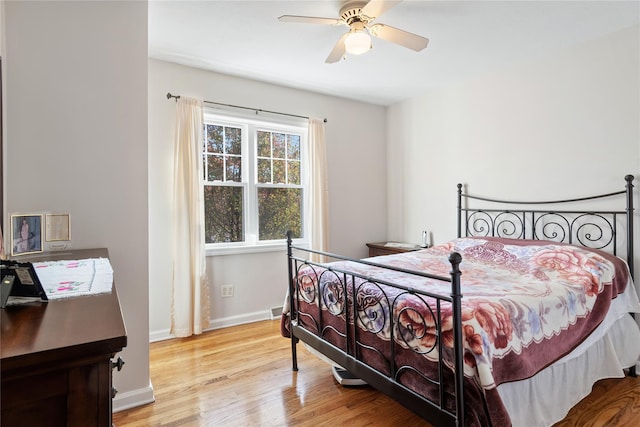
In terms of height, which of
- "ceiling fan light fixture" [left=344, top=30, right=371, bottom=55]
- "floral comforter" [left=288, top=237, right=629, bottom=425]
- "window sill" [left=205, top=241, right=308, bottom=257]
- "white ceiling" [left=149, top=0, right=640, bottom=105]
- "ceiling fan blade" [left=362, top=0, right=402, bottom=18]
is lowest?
"floral comforter" [left=288, top=237, right=629, bottom=425]

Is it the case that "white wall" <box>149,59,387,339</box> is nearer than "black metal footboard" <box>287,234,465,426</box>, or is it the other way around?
"black metal footboard" <box>287,234,465,426</box>

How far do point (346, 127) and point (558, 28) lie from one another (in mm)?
2283

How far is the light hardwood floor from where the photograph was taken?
191 centimetres

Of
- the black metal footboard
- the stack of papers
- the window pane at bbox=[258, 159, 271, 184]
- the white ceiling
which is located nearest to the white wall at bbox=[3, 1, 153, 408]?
the stack of papers

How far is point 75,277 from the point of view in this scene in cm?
131

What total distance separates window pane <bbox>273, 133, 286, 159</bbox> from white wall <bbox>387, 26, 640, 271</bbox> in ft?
5.11

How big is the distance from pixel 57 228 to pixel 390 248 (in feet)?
10.3

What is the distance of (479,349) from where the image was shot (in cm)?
136

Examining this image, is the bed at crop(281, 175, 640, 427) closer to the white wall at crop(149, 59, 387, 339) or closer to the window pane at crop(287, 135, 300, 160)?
the white wall at crop(149, 59, 387, 339)

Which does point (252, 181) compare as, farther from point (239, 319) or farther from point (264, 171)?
point (239, 319)

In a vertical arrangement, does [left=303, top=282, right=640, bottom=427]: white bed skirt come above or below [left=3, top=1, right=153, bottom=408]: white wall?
below

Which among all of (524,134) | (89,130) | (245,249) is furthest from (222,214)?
(524,134)

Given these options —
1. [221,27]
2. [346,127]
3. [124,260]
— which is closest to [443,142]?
[346,127]

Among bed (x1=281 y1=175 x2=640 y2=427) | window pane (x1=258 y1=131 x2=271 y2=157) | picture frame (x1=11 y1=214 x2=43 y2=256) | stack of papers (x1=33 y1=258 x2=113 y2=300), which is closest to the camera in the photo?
stack of papers (x1=33 y1=258 x2=113 y2=300)
